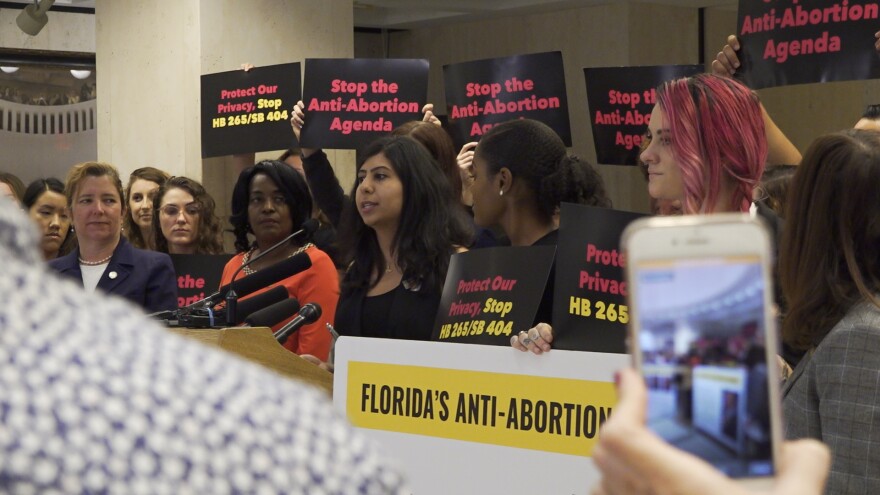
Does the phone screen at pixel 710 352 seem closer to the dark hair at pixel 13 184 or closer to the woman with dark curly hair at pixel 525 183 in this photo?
the woman with dark curly hair at pixel 525 183

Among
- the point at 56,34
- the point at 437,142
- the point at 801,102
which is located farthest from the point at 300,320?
the point at 801,102

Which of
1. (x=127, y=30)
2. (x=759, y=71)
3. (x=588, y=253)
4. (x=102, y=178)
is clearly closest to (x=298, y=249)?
(x=102, y=178)

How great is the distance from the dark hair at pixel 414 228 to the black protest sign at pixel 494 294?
2.24ft

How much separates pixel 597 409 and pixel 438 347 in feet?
1.01

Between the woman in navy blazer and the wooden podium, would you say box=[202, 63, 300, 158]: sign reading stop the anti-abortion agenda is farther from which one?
the wooden podium

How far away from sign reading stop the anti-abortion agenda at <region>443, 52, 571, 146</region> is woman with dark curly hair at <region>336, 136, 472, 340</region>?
0.89m

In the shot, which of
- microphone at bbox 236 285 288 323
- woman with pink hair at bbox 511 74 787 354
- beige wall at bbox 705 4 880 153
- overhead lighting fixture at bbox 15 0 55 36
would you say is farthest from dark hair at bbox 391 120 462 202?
beige wall at bbox 705 4 880 153

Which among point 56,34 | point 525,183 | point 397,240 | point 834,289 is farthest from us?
point 56,34

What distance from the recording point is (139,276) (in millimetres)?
4047

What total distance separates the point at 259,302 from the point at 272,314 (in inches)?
3.0

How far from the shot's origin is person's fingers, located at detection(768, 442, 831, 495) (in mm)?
720

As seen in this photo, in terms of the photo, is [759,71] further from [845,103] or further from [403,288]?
[845,103]

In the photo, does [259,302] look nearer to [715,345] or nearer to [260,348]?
[260,348]

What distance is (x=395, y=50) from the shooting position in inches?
429
